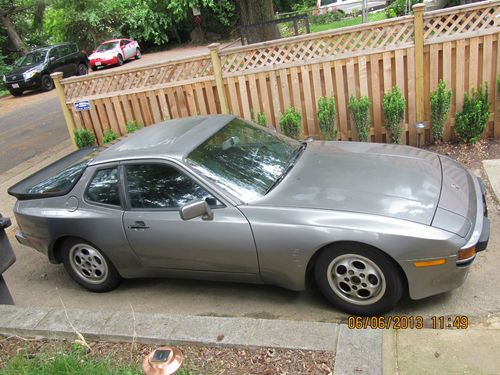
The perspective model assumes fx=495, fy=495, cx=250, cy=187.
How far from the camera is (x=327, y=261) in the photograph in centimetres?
358

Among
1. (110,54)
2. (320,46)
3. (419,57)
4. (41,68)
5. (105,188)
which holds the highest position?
(320,46)

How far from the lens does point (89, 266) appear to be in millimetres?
4742

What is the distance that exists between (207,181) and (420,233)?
169cm

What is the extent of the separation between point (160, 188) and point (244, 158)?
78cm

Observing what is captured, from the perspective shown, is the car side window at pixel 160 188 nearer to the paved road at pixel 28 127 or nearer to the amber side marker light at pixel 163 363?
the amber side marker light at pixel 163 363

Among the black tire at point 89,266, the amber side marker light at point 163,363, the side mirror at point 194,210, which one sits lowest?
the black tire at point 89,266

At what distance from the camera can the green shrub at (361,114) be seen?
22.1ft

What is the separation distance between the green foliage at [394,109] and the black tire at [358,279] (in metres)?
3.66

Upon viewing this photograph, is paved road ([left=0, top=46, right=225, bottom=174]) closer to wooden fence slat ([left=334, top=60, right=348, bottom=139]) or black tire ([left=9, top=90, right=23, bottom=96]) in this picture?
black tire ([left=9, top=90, right=23, bottom=96])

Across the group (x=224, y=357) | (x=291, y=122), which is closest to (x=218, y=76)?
(x=291, y=122)

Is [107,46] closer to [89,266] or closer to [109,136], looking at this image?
[109,136]

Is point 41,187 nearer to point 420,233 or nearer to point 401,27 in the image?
point 420,233

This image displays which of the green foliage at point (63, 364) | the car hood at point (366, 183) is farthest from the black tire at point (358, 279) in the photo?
the green foliage at point (63, 364)

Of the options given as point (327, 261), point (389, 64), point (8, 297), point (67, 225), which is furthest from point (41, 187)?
point (389, 64)
